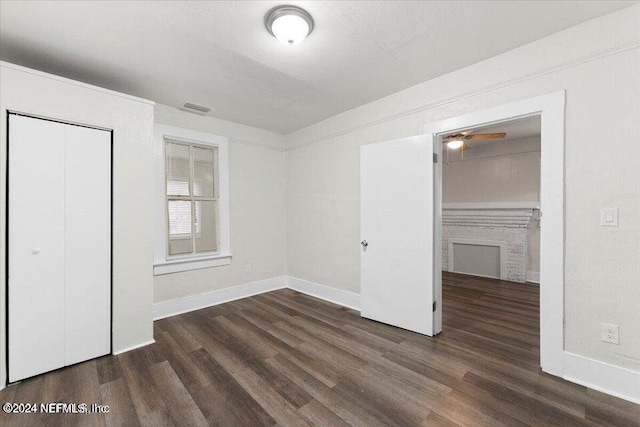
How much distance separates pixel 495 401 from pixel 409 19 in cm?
260

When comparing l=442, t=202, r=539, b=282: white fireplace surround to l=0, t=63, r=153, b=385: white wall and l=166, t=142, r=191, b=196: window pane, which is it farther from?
l=0, t=63, r=153, b=385: white wall

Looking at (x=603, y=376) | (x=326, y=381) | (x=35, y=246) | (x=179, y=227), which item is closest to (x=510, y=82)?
(x=603, y=376)

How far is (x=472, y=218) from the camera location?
213 inches

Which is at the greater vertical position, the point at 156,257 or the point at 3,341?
the point at 156,257

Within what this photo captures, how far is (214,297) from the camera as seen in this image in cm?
373

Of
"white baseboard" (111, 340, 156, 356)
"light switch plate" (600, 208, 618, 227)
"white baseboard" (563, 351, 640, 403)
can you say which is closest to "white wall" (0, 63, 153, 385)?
"white baseboard" (111, 340, 156, 356)

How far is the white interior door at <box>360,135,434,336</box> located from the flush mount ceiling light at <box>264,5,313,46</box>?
151cm

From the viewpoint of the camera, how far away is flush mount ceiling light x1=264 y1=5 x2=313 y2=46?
5.80 ft

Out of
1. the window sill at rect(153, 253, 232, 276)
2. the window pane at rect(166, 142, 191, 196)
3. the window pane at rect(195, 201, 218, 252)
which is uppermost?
the window pane at rect(166, 142, 191, 196)

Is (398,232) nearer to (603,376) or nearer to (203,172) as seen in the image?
(603,376)

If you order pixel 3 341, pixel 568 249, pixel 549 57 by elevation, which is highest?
pixel 549 57

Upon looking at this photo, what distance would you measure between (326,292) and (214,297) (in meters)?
1.53

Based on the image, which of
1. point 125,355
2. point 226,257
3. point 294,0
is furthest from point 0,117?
point 226,257

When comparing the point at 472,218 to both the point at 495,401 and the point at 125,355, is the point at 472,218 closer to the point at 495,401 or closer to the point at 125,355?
the point at 495,401
